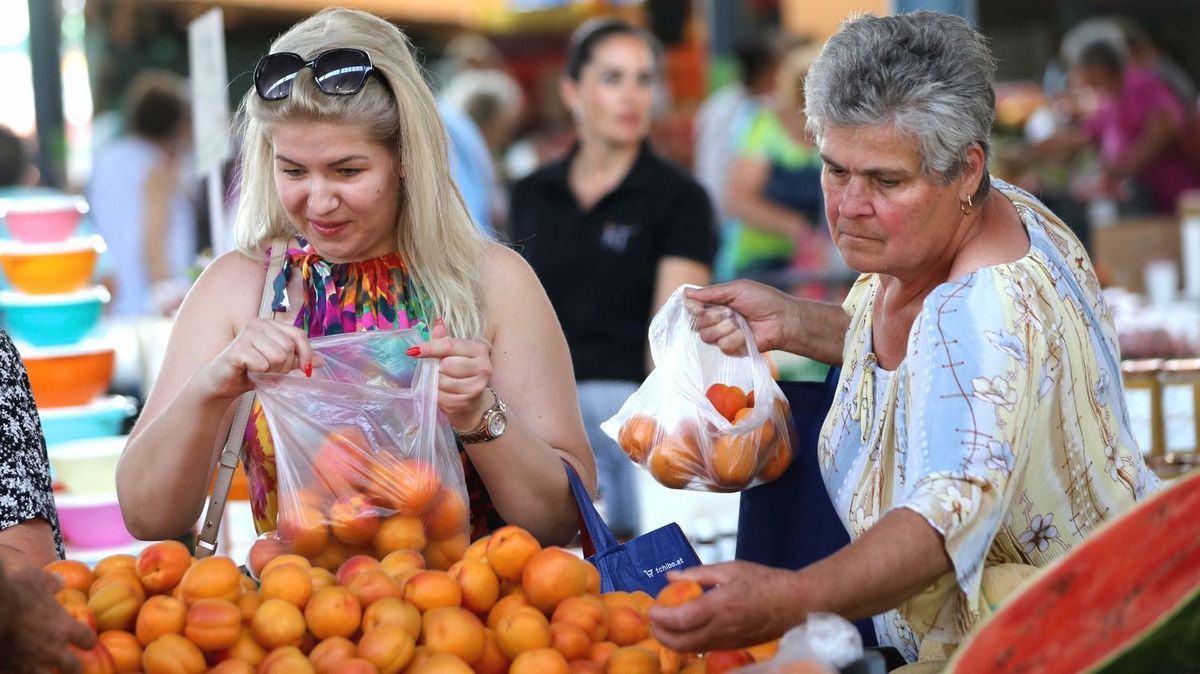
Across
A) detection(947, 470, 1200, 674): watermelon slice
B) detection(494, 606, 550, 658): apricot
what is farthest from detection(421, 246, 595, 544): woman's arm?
detection(947, 470, 1200, 674): watermelon slice

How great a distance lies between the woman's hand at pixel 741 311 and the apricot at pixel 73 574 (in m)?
1.07

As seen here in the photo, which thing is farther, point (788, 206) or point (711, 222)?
point (788, 206)

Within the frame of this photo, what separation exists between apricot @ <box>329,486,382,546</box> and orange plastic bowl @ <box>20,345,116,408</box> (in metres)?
1.89

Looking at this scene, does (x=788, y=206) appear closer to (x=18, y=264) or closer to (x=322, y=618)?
(x=18, y=264)

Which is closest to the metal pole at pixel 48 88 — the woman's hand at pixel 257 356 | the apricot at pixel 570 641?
the woman's hand at pixel 257 356

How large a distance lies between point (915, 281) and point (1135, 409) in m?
1.47

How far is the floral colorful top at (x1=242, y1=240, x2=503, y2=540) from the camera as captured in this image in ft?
7.55

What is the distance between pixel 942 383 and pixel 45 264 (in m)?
2.81

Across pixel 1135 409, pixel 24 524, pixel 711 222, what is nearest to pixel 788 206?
pixel 711 222

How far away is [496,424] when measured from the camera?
216 cm

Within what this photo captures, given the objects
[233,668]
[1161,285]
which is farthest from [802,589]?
[1161,285]

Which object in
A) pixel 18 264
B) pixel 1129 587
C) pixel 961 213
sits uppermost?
pixel 961 213

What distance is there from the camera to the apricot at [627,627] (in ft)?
6.10

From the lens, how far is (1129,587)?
1496mm
